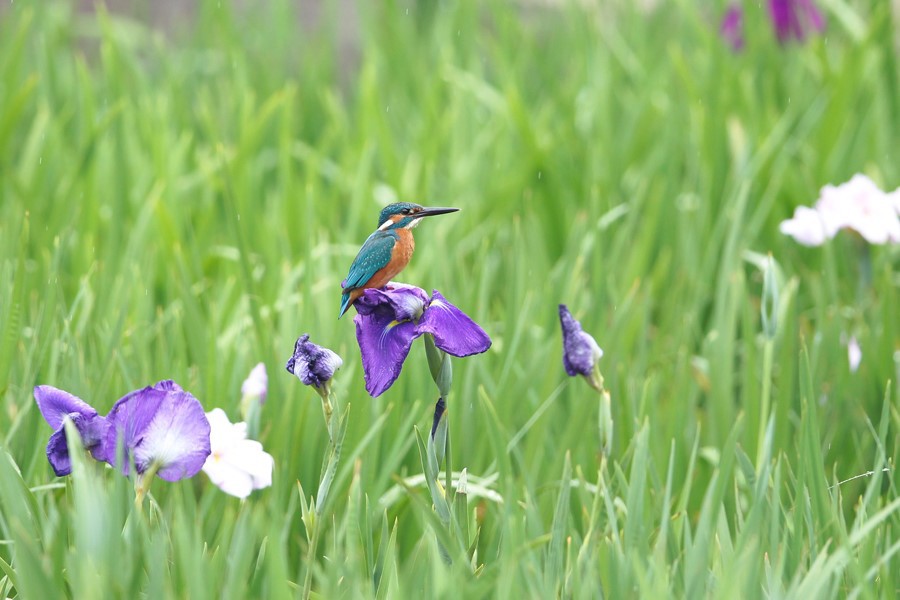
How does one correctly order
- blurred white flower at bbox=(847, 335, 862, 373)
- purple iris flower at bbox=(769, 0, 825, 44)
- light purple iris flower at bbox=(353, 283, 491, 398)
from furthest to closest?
purple iris flower at bbox=(769, 0, 825, 44) → blurred white flower at bbox=(847, 335, 862, 373) → light purple iris flower at bbox=(353, 283, 491, 398)

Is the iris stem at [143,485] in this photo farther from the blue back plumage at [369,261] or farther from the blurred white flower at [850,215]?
the blurred white flower at [850,215]

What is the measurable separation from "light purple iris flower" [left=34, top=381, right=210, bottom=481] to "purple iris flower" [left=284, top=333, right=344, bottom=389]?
0.09 metres

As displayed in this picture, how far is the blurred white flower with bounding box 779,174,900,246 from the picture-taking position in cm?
154

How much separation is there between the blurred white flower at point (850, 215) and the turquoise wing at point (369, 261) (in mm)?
845

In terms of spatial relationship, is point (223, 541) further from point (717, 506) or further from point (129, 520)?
point (717, 506)

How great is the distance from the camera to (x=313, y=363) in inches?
34.2

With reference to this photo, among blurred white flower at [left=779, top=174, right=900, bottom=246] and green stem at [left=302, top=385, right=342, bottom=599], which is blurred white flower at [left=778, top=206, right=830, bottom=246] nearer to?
blurred white flower at [left=779, top=174, right=900, bottom=246]

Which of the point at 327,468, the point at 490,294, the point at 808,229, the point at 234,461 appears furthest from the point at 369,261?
the point at 490,294

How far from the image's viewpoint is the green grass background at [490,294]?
A: 934 millimetres

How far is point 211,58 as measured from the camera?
3225mm

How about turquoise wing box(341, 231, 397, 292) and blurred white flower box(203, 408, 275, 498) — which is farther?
blurred white flower box(203, 408, 275, 498)

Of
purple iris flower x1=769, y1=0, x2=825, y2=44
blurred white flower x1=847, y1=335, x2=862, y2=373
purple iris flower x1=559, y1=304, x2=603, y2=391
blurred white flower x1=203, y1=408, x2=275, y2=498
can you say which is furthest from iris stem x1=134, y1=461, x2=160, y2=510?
purple iris flower x1=769, y1=0, x2=825, y2=44

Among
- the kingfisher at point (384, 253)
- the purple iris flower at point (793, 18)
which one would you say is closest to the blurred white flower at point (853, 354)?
the kingfisher at point (384, 253)

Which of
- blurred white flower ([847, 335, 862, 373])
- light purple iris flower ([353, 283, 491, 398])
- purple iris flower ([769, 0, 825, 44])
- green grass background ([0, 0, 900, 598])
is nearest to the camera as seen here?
light purple iris flower ([353, 283, 491, 398])
